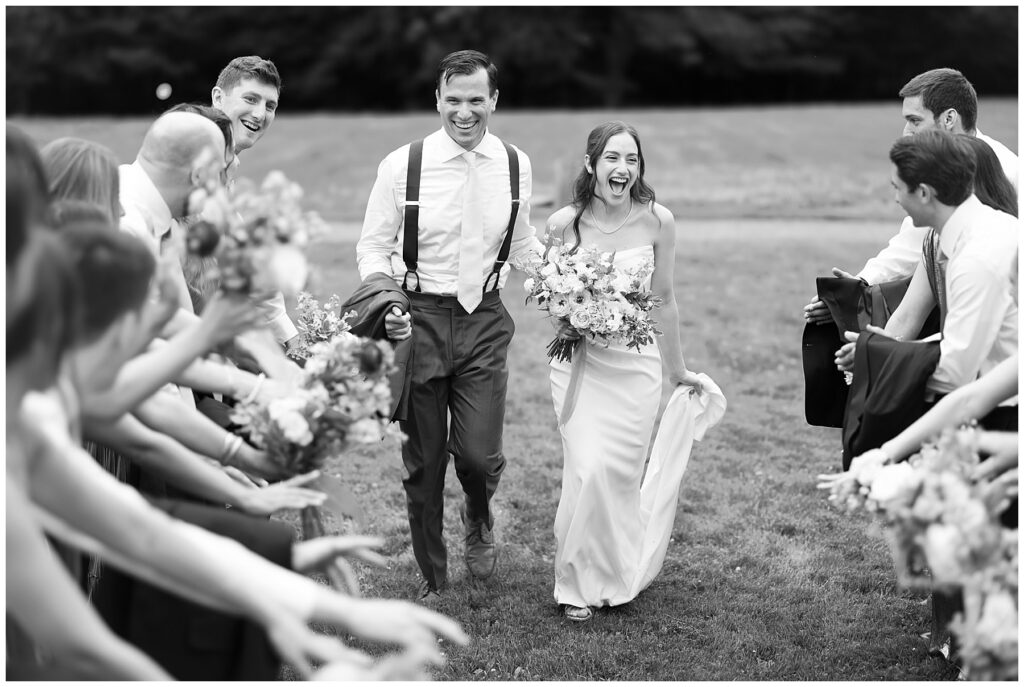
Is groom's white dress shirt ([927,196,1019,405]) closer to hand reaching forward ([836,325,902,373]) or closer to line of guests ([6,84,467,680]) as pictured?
hand reaching forward ([836,325,902,373])

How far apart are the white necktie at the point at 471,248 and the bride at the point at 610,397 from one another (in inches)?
18.1

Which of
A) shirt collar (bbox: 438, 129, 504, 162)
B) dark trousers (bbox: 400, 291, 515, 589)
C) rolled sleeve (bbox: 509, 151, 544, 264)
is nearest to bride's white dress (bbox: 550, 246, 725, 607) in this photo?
dark trousers (bbox: 400, 291, 515, 589)

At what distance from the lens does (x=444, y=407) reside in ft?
21.0

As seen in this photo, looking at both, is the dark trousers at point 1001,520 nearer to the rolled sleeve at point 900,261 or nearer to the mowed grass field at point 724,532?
the mowed grass field at point 724,532

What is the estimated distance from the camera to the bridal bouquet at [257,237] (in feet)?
11.4

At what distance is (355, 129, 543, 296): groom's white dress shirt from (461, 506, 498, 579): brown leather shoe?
140 cm

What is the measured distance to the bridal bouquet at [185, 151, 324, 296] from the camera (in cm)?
347

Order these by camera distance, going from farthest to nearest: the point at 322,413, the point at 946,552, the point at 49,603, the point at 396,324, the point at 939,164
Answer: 1. the point at 396,324
2. the point at 939,164
3. the point at 322,413
4. the point at 946,552
5. the point at 49,603

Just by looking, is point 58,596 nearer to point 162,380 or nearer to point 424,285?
point 162,380

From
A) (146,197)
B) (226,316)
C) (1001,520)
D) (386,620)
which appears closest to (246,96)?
(146,197)

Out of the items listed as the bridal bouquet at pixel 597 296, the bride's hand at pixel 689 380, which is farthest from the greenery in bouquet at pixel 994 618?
the bride's hand at pixel 689 380

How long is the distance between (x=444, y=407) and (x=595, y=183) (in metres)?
1.56

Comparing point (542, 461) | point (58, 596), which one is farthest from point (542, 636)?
point (58, 596)

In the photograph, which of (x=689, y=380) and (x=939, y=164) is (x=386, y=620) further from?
(x=689, y=380)
